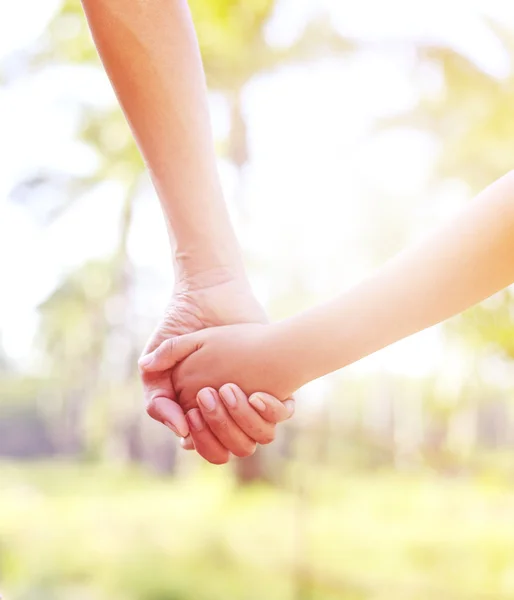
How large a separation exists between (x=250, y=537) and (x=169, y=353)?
8.02 m

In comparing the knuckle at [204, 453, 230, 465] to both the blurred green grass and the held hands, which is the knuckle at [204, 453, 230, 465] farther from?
the blurred green grass

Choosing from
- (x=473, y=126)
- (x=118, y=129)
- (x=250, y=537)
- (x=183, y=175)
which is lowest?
(x=250, y=537)

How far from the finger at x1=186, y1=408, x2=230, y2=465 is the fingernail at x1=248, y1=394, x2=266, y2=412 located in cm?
8

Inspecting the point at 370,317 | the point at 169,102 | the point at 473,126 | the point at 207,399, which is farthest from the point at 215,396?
the point at 473,126

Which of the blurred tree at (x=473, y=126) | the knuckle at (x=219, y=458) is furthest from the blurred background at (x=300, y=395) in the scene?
the knuckle at (x=219, y=458)

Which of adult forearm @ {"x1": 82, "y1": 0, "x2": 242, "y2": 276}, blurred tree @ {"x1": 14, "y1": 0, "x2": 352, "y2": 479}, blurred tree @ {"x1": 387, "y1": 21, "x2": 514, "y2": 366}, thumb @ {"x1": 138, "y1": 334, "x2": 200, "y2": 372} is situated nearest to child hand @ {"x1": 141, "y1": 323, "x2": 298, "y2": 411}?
thumb @ {"x1": 138, "y1": 334, "x2": 200, "y2": 372}

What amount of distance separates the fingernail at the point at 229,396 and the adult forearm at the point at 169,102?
6.9 inches

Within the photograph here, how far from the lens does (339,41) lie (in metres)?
7.77

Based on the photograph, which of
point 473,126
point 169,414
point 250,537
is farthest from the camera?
point 250,537

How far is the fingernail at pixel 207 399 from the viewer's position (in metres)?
0.96

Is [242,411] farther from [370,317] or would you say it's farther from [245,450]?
[370,317]

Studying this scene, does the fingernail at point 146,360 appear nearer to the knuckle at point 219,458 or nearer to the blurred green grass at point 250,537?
the knuckle at point 219,458

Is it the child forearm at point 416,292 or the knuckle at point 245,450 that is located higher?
the child forearm at point 416,292

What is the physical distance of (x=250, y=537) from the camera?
28.2 ft
